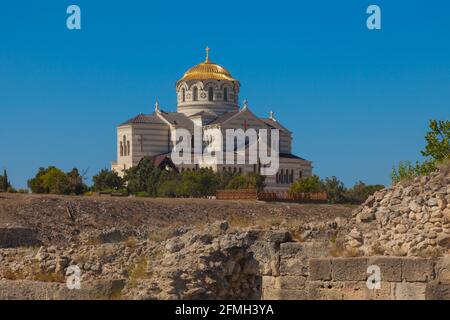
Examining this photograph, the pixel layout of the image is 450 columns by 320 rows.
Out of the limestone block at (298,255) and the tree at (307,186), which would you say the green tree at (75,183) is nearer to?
the tree at (307,186)

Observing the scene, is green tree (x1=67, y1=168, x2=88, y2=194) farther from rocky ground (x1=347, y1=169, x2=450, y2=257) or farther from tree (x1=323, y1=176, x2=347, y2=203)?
rocky ground (x1=347, y1=169, x2=450, y2=257)

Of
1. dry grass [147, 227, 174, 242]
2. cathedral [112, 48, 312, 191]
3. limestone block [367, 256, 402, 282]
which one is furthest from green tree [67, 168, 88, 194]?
limestone block [367, 256, 402, 282]

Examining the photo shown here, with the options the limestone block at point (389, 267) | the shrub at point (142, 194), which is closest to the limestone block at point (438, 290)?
the limestone block at point (389, 267)

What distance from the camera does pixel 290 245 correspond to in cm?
1298

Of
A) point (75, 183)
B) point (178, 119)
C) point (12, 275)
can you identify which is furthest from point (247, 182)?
point (12, 275)

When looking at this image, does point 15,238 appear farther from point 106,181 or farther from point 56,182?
point 106,181

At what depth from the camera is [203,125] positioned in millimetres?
80938

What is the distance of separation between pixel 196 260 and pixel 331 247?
315cm

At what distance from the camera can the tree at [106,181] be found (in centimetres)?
6638

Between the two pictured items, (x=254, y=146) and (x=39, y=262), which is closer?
(x=39, y=262)

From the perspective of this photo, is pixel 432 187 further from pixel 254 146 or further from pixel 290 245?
pixel 254 146
